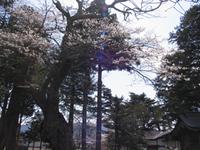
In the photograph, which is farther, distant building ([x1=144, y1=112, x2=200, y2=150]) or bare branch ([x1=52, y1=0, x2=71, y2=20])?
distant building ([x1=144, y1=112, x2=200, y2=150])

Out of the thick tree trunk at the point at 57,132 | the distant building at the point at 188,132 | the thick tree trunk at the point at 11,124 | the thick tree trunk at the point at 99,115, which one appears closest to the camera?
the thick tree trunk at the point at 57,132

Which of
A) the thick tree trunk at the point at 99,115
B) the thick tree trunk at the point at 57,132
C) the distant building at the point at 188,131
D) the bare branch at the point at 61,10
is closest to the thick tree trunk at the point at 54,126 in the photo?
the thick tree trunk at the point at 57,132

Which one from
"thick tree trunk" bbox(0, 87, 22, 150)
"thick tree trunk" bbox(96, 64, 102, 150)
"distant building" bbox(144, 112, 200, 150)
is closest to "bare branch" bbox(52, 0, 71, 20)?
"thick tree trunk" bbox(96, 64, 102, 150)

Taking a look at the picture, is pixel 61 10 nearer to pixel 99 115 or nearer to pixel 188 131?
pixel 99 115

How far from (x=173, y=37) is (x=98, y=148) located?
1423 centimetres

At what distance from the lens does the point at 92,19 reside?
15.1 metres

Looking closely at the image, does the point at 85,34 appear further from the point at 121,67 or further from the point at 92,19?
the point at 121,67

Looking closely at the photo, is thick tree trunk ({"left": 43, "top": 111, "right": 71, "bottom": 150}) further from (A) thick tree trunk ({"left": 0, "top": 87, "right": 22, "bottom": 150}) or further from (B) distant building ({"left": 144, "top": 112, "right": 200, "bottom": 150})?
(B) distant building ({"left": 144, "top": 112, "right": 200, "bottom": 150})

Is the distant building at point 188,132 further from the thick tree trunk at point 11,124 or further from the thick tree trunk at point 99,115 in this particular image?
the thick tree trunk at point 11,124

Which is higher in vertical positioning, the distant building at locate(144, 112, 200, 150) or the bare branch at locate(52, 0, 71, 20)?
the bare branch at locate(52, 0, 71, 20)

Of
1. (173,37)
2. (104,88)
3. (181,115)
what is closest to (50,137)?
(181,115)

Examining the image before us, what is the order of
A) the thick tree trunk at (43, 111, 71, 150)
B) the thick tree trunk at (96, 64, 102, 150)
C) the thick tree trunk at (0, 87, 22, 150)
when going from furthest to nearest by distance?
1. the thick tree trunk at (0, 87, 22, 150)
2. the thick tree trunk at (96, 64, 102, 150)
3. the thick tree trunk at (43, 111, 71, 150)

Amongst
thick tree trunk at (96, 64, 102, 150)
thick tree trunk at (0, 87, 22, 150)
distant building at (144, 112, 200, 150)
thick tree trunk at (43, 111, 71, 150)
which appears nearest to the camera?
thick tree trunk at (43, 111, 71, 150)

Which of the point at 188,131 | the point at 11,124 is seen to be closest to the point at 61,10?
the point at 11,124
